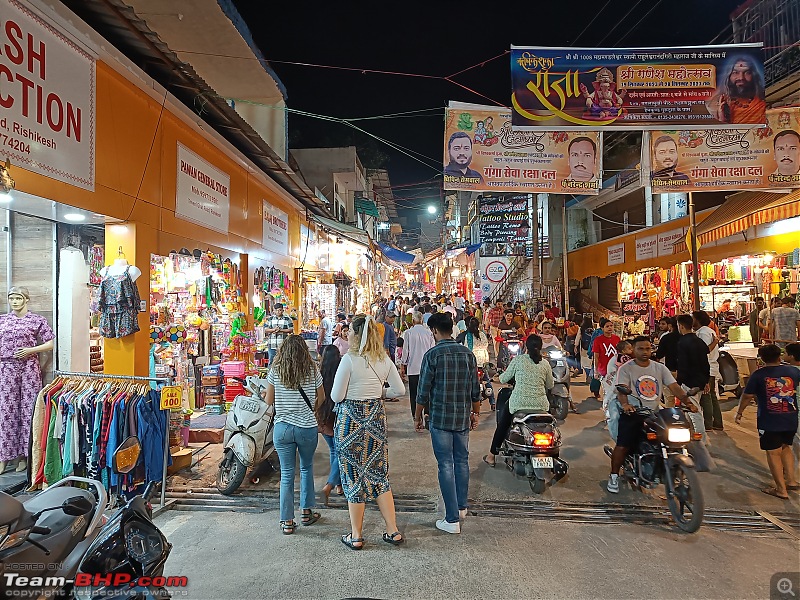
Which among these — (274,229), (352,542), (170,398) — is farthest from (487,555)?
(274,229)

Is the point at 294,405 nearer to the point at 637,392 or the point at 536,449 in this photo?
the point at 536,449

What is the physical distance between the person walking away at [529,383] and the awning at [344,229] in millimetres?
10989

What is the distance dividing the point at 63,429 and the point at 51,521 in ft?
7.84

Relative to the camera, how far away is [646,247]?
15422 millimetres

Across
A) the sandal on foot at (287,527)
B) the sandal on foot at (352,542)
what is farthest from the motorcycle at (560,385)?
the sandal on foot at (287,527)

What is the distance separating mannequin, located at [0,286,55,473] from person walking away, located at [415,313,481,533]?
4.78 m

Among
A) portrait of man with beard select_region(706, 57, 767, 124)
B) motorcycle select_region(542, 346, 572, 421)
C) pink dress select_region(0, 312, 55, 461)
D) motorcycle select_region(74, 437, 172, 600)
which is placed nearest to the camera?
motorcycle select_region(74, 437, 172, 600)

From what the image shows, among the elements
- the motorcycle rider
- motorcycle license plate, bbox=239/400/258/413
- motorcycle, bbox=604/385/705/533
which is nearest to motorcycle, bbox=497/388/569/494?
the motorcycle rider

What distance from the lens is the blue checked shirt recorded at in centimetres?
448

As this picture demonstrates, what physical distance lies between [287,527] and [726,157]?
8.82 meters

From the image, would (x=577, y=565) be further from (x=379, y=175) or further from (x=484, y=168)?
(x=379, y=175)

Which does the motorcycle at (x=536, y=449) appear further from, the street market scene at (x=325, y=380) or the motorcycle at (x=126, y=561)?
the motorcycle at (x=126, y=561)

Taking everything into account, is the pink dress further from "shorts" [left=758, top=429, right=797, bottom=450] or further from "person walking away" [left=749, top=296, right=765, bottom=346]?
"person walking away" [left=749, top=296, right=765, bottom=346]

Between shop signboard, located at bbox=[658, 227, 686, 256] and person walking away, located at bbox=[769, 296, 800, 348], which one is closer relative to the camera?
person walking away, located at bbox=[769, 296, 800, 348]
